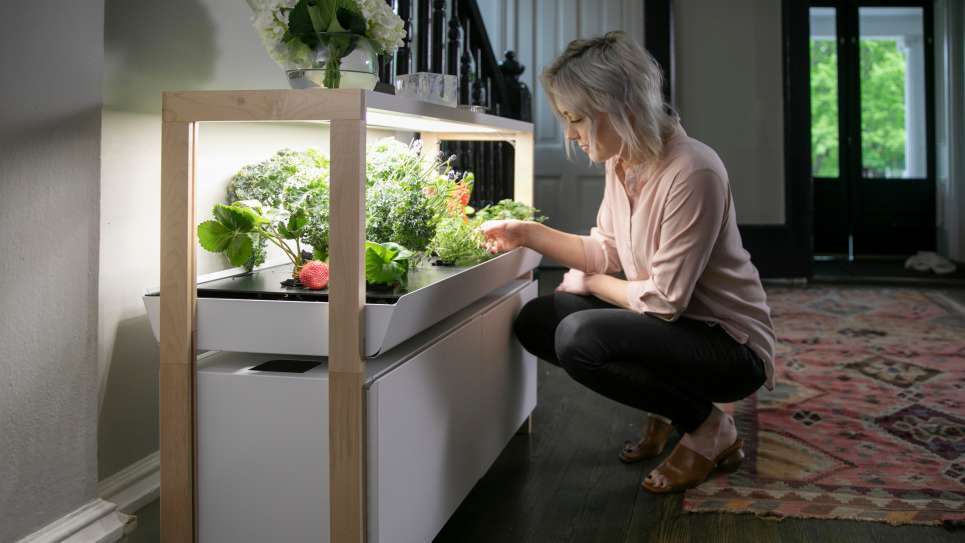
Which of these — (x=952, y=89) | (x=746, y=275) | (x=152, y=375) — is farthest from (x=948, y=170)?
(x=152, y=375)

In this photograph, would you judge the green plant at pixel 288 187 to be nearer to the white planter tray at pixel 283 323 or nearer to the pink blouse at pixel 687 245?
the white planter tray at pixel 283 323

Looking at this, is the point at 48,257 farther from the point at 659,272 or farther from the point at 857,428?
the point at 857,428

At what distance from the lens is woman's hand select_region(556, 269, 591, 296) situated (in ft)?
8.04

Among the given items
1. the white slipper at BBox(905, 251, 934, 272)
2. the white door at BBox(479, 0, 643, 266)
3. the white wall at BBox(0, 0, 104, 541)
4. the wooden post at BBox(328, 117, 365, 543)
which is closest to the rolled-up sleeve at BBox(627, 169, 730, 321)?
the wooden post at BBox(328, 117, 365, 543)

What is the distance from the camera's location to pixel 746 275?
7.04 feet

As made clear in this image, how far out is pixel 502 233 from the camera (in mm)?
2180

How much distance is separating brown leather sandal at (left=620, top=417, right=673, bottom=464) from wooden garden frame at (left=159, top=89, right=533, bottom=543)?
3.80 feet

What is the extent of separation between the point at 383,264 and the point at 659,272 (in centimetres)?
75

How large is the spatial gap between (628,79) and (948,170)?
245 inches

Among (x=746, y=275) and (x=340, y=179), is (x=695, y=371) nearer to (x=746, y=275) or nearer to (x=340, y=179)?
A: (x=746, y=275)

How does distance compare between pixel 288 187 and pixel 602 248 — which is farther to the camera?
pixel 602 248

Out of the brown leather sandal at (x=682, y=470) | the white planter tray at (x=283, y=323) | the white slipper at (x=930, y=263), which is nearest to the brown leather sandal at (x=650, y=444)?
the brown leather sandal at (x=682, y=470)

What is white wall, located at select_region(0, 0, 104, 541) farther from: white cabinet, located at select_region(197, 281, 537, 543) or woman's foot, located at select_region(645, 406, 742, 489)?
woman's foot, located at select_region(645, 406, 742, 489)

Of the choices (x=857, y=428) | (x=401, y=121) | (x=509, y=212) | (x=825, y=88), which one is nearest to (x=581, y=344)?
(x=509, y=212)
